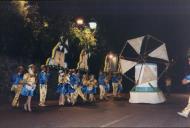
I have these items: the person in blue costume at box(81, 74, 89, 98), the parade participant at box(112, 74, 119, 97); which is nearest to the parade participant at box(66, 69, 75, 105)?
Answer: the person in blue costume at box(81, 74, 89, 98)

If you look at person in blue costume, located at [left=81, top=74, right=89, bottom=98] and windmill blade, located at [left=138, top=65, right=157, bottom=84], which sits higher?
windmill blade, located at [left=138, top=65, right=157, bottom=84]

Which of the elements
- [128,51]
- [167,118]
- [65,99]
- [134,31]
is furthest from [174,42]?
[167,118]

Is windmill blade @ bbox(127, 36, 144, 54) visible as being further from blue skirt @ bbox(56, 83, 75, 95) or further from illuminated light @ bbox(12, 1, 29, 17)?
illuminated light @ bbox(12, 1, 29, 17)

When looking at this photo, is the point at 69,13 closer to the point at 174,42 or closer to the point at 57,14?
the point at 57,14

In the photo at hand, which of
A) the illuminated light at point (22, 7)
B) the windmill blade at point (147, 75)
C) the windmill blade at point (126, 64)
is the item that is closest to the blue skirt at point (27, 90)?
the windmill blade at point (147, 75)

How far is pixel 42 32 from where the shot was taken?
34.1 m

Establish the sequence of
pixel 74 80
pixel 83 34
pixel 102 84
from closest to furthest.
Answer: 1. pixel 74 80
2. pixel 102 84
3. pixel 83 34

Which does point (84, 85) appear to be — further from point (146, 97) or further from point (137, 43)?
point (137, 43)

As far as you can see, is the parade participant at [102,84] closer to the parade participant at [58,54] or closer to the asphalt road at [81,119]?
the parade participant at [58,54]

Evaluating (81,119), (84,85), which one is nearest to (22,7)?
(84,85)

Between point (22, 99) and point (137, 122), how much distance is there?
11.9 metres

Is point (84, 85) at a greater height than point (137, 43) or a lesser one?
lesser

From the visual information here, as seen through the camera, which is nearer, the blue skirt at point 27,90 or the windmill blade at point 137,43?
the blue skirt at point 27,90

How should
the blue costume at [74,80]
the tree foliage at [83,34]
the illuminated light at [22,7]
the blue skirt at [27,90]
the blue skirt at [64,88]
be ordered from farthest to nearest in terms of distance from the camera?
the tree foliage at [83,34]
the illuminated light at [22,7]
the blue costume at [74,80]
the blue skirt at [64,88]
the blue skirt at [27,90]
